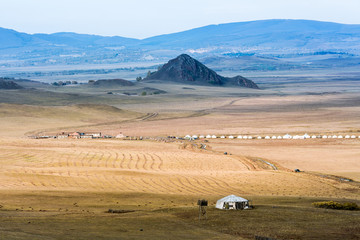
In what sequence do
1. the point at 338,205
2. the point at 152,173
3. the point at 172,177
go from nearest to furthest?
the point at 338,205 < the point at 172,177 < the point at 152,173

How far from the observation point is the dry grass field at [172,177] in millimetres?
24953

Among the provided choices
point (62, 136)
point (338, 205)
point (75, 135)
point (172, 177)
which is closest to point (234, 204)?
point (338, 205)

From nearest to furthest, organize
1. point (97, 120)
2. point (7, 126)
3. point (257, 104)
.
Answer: point (7, 126)
point (97, 120)
point (257, 104)

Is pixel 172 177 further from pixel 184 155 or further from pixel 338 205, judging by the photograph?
pixel 338 205

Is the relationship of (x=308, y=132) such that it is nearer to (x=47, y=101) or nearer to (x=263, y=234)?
(x=263, y=234)

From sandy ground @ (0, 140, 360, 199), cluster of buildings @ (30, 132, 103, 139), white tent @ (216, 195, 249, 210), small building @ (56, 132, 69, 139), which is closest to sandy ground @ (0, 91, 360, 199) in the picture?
sandy ground @ (0, 140, 360, 199)

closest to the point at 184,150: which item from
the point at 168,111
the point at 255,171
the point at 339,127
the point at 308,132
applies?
the point at 255,171

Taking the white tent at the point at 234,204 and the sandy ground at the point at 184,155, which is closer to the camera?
the white tent at the point at 234,204

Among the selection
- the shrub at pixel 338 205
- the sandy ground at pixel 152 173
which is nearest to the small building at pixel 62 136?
the sandy ground at pixel 152 173

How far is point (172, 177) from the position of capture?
42.5 m

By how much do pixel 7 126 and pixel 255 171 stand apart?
162 ft

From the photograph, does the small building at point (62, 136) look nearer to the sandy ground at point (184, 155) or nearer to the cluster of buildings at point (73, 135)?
the cluster of buildings at point (73, 135)

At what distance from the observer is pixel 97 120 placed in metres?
97.1

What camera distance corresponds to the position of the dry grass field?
81.9ft
